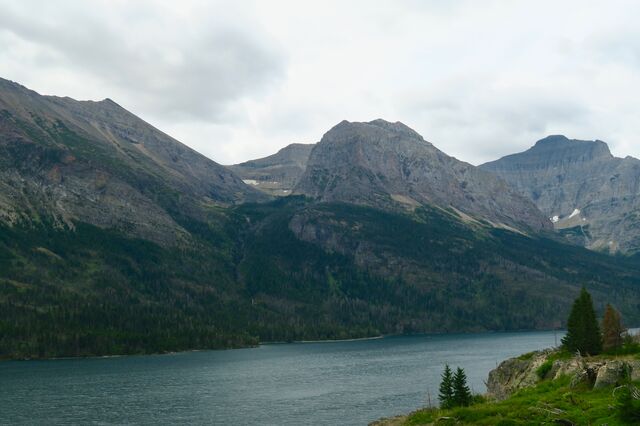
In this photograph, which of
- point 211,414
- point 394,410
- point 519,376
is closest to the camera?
point 519,376

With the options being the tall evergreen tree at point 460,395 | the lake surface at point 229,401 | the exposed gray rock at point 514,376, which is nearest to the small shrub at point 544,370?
the exposed gray rock at point 514,376

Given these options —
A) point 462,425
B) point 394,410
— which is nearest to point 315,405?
point 394,410

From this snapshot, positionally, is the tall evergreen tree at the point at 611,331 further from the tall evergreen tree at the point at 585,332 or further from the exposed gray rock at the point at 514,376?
the exposed gray rock at the point at 514,376

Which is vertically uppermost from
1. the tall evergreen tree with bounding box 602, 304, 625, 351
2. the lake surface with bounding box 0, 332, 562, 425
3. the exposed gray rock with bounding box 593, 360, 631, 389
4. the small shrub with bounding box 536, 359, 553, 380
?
the tall evergreen tree with bounding box 602, 304, 625, 351

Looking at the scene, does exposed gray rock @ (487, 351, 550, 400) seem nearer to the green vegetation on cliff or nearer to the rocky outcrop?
the rocky outcrop

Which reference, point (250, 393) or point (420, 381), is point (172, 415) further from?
point (420, 381)

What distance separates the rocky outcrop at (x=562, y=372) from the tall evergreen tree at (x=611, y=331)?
7.82 m

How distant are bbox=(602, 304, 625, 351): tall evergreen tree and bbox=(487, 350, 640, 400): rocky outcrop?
25.7 ft

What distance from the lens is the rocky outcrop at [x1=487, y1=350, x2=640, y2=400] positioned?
60.0 meters

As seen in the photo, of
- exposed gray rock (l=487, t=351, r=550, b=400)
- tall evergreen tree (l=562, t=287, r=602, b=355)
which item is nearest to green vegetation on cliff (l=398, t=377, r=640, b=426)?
exposed gray rock (l=487, t=351, r=550, b=400)

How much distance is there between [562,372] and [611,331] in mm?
18433

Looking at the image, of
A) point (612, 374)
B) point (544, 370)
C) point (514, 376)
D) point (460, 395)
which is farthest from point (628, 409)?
point (514, 376)

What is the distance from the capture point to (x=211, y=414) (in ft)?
473

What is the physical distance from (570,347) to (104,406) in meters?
125
